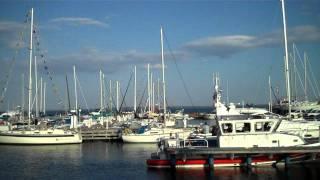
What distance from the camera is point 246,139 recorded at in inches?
1368

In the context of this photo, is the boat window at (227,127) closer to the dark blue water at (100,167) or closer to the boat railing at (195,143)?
the boat railing at (195,143)

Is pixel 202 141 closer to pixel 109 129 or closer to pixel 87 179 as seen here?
pixel 87 179

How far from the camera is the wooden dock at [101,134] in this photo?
65.4m

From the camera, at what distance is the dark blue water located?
3288 cm

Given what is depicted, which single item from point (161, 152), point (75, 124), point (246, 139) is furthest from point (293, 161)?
point (75, 124)


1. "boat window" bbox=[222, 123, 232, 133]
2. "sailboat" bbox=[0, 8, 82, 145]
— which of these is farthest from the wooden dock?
"boat window" bbox=[222, 123, 232, 133]

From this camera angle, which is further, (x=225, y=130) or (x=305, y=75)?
(x=305, y=75)

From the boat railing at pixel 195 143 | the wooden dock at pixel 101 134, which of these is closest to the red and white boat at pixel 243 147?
the boat railing at pixel 195 143

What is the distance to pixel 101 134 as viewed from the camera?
66.1 m

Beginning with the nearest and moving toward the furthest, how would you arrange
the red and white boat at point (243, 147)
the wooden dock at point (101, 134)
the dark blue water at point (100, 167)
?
1. the dark blue water at point (100, 167)
2. the red and white boat at point (243, 147)
3. the wooden dock at point (101, 134)

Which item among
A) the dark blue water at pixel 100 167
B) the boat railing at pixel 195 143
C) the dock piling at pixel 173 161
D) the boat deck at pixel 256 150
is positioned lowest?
the dark blue water at pixel 100 167

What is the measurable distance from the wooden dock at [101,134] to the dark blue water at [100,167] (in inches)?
399

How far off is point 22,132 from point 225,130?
Answer: 3420 cm

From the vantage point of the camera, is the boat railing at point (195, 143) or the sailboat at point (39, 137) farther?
the sailboat at point (39, 137)
